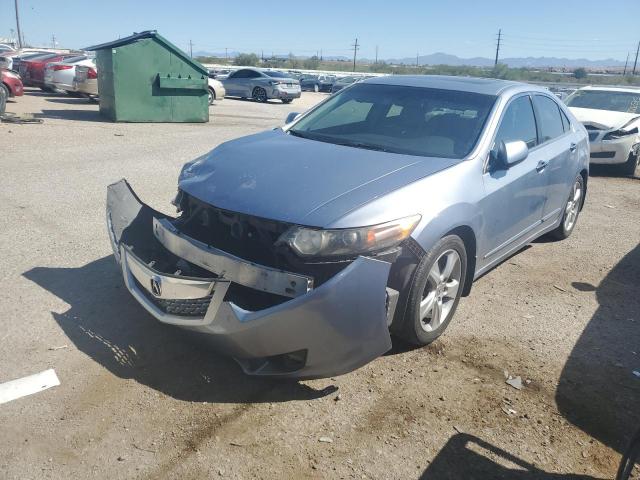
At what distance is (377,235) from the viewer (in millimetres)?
3213

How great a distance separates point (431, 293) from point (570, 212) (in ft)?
11.3

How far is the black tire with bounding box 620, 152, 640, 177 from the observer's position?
10.8 meters

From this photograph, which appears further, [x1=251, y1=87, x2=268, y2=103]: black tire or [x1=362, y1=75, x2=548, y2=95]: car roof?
[x1=251, y1=87, x2=268, y2=103]: black tire

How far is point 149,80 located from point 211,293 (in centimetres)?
1225

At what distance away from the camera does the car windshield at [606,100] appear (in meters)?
11.5

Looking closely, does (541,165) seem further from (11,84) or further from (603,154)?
(11,84)

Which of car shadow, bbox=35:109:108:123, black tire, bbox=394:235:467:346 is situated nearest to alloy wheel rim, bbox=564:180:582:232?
black tire, bbox=394:235:467:346

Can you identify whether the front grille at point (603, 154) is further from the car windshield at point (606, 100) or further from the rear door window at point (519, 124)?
the rear door window at point (519, 124)

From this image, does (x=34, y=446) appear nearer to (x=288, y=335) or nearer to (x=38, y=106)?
(x=288, y=335)

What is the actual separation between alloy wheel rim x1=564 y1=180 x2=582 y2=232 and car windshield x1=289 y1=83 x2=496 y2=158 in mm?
2254

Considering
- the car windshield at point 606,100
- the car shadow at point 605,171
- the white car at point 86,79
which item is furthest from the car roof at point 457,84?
the white car at point 86,79

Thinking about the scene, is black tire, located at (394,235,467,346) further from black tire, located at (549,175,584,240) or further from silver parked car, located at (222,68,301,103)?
silver parked car, located at (222,68,301,103)

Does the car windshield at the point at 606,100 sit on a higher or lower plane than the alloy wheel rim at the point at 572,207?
higher

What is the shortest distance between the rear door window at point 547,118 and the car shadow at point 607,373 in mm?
1447
